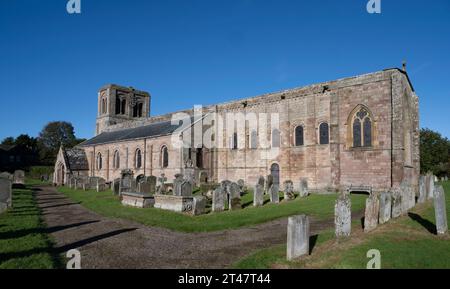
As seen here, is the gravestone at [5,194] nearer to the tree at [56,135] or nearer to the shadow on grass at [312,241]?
the shadow on grass at [312,241]

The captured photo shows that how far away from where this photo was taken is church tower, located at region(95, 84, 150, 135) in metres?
46.9

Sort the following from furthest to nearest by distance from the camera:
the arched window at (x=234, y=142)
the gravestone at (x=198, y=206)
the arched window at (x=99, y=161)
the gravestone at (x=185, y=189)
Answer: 1. the arched window at (x=99, y=161)
2. the arched window at (x=234, y=142)
3. the gravestone at (x=185, y=189)
4. the gravestone at (x=198, y=206)

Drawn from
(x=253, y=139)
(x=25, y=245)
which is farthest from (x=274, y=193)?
(x=25, y=245)

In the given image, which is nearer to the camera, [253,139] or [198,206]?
[198,206]

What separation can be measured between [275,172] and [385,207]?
49.4 ft

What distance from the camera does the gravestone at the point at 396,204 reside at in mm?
11145

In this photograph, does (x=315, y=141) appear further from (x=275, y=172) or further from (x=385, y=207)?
(x=385, y=207)

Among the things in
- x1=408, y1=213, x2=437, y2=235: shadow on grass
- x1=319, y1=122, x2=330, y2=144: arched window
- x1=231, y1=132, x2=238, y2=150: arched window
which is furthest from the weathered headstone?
x1=231, y1=132, x2=238, y2=150: arched window

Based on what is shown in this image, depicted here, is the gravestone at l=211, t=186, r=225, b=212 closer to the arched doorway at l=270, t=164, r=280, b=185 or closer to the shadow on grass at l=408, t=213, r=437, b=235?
the shadow on grass at l=408, t=213, r=437, b=235

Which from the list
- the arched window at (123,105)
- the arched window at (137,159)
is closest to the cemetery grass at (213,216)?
the arched window at (137,159)

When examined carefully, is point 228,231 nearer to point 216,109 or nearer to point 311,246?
point 311,246

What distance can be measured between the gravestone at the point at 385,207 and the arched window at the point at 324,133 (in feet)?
39.7

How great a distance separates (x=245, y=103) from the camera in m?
27.6

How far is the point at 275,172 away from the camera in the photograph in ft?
82.9
